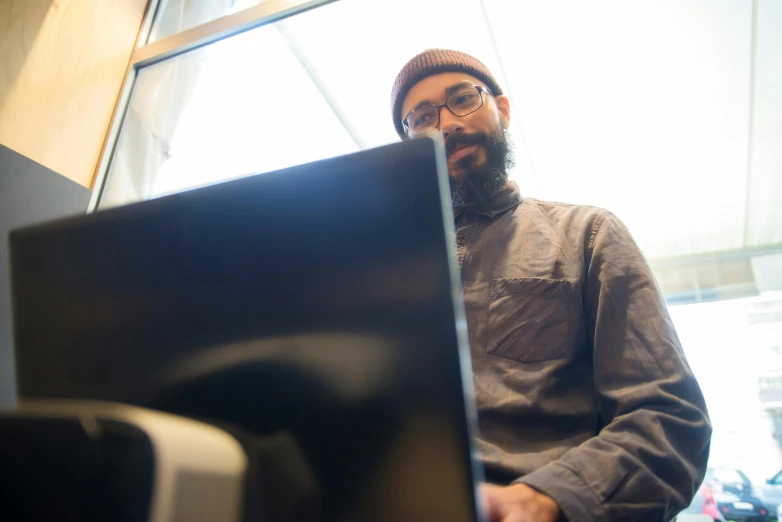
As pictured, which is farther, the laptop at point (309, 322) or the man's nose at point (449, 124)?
the man's nose at point (449, 124)

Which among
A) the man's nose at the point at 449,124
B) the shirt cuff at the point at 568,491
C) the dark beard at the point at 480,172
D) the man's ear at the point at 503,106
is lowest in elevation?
the shirt cuff at the point at 568,491

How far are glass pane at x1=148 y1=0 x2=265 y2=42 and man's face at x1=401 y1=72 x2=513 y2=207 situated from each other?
106 centimetres

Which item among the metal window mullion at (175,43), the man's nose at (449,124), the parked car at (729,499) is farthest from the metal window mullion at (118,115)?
the parked car at (729,499)

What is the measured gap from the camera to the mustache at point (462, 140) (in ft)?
3.22

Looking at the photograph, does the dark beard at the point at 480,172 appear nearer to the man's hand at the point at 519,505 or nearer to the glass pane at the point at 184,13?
the man's hand at the point at 519,505

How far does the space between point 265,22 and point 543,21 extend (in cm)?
97

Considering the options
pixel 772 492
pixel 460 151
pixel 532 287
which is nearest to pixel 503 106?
pixel 460 151

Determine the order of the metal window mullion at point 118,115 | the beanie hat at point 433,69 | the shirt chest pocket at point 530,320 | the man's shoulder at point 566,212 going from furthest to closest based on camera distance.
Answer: the metal window mullion at point 118,115 → the beanie hat at point 433,69 → the man's shoulder at point 566,212 → the shirt chest pocket at point 530,320

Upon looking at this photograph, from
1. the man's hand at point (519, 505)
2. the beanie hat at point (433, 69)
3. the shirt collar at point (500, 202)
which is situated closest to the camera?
the man's hand at point (519, 505)

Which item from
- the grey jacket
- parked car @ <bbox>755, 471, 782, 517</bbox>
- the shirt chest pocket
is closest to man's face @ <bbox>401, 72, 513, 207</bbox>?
the grey jacket

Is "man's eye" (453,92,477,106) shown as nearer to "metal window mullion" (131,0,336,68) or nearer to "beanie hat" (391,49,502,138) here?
"beanie hat" (391,49,502,138)

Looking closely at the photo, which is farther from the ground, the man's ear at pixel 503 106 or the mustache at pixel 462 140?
the man's ear at pixel 503 106

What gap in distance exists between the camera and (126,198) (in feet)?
4.83

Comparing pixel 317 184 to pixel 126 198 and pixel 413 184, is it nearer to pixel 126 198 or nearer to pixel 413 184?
pixel 413 184
